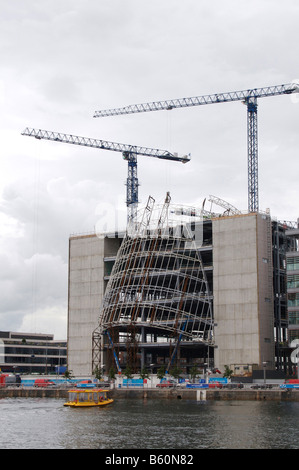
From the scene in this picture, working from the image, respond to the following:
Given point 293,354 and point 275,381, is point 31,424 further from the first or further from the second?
point 293,354

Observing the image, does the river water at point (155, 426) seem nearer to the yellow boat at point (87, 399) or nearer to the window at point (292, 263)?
the yellow boat at point (87, 399)

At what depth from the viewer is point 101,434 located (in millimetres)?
91875

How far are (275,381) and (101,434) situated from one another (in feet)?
269

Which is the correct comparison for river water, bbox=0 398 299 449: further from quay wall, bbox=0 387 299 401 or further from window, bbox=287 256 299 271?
window, bbox=287 256 299 271

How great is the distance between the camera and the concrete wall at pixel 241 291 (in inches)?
7180

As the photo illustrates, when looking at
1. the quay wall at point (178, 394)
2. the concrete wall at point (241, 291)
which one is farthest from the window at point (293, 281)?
the quay wall at point (178, 394)

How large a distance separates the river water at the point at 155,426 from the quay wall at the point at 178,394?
7.13 m

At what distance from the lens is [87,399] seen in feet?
450

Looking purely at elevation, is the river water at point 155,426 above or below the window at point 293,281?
below

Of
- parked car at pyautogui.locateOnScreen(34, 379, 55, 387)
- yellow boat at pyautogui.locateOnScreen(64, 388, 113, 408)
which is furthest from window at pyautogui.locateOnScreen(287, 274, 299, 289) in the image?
parked car at pyautogui.locateOnScreen(34, 379, 55, 387)

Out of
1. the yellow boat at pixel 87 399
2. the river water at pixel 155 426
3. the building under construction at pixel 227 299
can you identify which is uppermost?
the building under construction at pixel 227 299

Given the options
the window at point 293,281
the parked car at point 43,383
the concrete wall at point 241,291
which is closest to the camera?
the window at point 293,281

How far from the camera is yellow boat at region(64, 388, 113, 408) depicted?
446ft

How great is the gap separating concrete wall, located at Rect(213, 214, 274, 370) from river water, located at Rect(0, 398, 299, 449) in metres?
45.2
